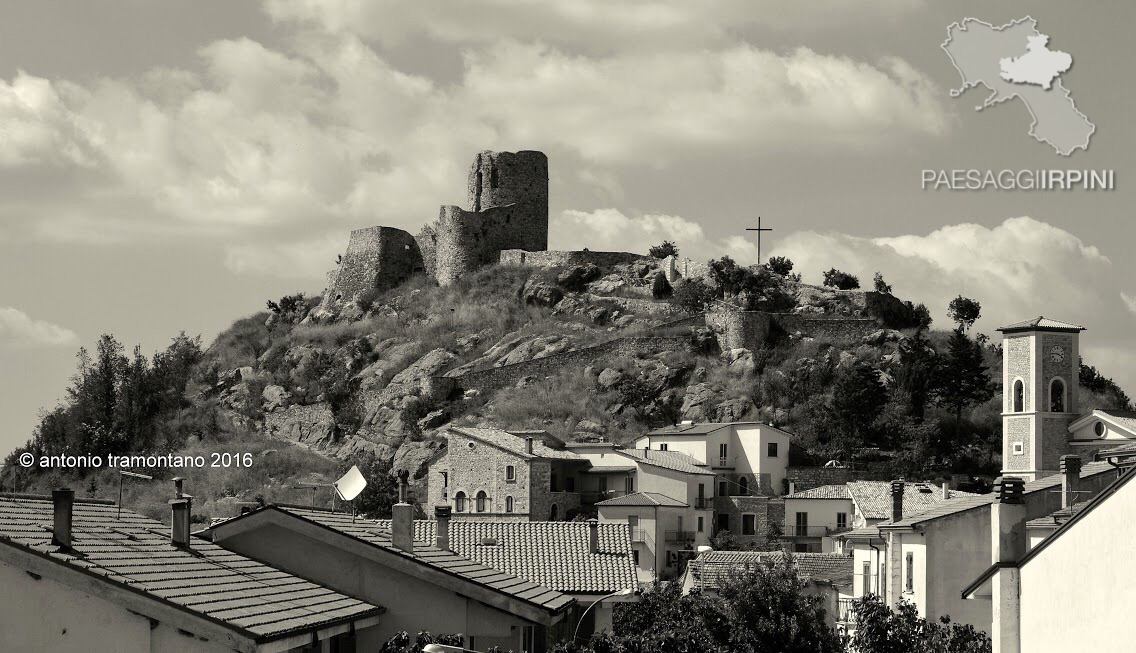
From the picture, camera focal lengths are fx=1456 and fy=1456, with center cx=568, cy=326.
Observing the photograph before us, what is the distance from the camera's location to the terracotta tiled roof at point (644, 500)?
5647 cm

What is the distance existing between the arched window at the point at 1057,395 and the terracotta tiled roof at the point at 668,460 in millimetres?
14301

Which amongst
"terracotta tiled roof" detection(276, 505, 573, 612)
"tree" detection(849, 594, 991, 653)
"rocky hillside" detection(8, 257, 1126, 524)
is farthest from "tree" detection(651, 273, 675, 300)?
"terracotta tiled roof" detection(276, 505, 573, 612)

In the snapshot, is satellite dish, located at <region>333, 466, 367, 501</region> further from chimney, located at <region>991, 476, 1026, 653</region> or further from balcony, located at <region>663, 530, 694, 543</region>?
balcony, located at <region>663, 530, 694, 543</region>

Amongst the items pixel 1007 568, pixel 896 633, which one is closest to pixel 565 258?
pixel 896 633

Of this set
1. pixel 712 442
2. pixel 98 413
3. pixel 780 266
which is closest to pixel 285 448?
pixel 98 413

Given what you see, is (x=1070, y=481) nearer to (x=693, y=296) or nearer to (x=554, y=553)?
(x=554, y=553)

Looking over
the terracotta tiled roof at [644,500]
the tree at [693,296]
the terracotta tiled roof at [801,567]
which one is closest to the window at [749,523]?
the terracotta tiled roof at [644,500]

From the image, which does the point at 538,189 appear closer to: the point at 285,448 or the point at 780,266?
the point at 780,266

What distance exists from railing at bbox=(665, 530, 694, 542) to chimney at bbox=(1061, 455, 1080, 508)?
32.5 m

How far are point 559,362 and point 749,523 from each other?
57.8ft

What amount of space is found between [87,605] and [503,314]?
7115 cm

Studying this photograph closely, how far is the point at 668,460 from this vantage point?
62.9 meters

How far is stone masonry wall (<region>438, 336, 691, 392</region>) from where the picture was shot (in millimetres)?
76000

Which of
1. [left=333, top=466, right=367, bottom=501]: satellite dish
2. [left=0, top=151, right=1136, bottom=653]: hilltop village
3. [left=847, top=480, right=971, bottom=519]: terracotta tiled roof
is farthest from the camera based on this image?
[left=847, top=480, right=971, bottom=519]: terracotta tiled roof
